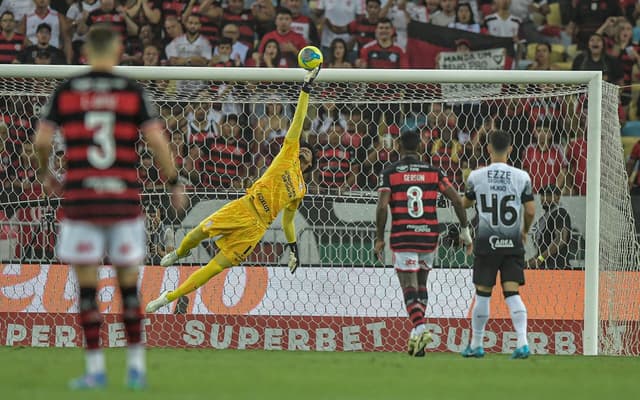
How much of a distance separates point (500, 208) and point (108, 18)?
8324 mm

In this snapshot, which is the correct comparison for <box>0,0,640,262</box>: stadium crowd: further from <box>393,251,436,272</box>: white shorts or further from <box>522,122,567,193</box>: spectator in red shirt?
<box>393,251,436,272</box>: white shorts

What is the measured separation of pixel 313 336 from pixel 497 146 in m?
3.17

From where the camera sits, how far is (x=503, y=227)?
29.8 feet

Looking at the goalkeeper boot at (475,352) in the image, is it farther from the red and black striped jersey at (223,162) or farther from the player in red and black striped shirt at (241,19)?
the player in red and black striped shirt at (241,19)

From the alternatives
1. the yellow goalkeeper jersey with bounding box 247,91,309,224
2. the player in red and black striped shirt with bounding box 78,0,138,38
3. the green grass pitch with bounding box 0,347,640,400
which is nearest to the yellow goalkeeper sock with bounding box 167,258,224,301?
the yellow goalkeeper jersey with bounding box 247,91,309,224

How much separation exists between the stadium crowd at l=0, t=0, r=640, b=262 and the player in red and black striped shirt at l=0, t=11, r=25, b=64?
16mm

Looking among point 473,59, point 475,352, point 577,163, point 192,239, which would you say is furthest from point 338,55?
point 475,352

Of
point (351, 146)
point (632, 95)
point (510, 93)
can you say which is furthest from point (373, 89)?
point (632, 95)

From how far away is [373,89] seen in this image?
11.8 m

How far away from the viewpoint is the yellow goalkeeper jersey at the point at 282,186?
10.5 meters

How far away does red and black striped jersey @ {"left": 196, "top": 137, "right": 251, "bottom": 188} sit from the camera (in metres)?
11.9

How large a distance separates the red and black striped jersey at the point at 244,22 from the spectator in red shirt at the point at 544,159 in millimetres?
4886

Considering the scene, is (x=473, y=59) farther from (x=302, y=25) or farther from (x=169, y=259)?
(x=169, y=259)

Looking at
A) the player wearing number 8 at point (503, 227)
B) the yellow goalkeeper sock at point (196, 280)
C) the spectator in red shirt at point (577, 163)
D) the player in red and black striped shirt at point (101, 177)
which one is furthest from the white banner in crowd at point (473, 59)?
the player in red and black striped shirt at point (101, 177)
